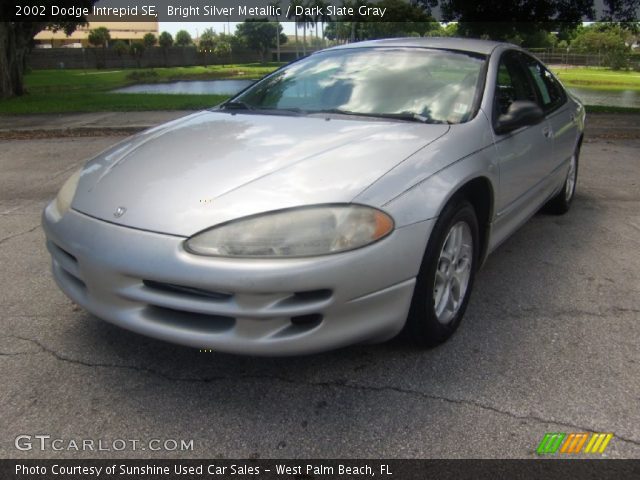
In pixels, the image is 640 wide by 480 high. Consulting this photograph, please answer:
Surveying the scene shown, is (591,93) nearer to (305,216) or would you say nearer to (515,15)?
(515,15)

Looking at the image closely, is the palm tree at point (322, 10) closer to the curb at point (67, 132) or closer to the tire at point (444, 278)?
the curb at point (67, 132)

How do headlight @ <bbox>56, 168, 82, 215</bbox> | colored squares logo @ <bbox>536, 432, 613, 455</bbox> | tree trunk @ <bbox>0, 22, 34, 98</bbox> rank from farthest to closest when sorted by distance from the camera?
tree trunk @ <bbox>0, 22, 34, 98</bbox> → headlight @ <bbox>56, 168, 82, 215</bbox> → colored squares logo @ <bbox>536, 432, 613, 455</bbox>

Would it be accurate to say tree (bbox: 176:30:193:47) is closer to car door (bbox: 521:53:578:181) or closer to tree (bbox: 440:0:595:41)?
tree (bbox: 440:0:595:41)

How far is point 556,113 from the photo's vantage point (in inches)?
162

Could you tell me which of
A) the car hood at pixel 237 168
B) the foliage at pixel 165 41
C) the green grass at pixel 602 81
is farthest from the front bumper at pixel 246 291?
the foliage at pixel 165 41

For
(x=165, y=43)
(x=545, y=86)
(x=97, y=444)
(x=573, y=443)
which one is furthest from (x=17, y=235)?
(x=165, y=43)

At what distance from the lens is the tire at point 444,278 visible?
7.91ft

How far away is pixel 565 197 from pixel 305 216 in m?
3.49

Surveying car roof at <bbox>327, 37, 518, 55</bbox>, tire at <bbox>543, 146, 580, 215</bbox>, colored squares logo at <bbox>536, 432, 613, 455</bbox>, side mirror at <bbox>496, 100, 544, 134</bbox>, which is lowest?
colored squares logo at <bbox>536, 432, 613, 455</bbox>

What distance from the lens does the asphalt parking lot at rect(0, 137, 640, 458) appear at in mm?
2094

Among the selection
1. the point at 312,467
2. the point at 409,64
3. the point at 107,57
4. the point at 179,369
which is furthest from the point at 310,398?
the point at 107,57

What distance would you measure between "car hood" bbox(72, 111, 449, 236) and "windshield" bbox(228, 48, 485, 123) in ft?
0.68

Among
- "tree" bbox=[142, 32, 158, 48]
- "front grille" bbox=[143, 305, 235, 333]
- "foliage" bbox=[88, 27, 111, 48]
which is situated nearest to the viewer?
"front grille" bbox=[143, 305, 235, 333]

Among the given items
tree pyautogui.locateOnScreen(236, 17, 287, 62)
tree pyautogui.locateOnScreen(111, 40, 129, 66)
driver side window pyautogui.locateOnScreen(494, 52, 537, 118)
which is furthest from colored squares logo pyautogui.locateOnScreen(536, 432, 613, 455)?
tree pyautogui.locateOnScreen(236, 17, 287, 62)
